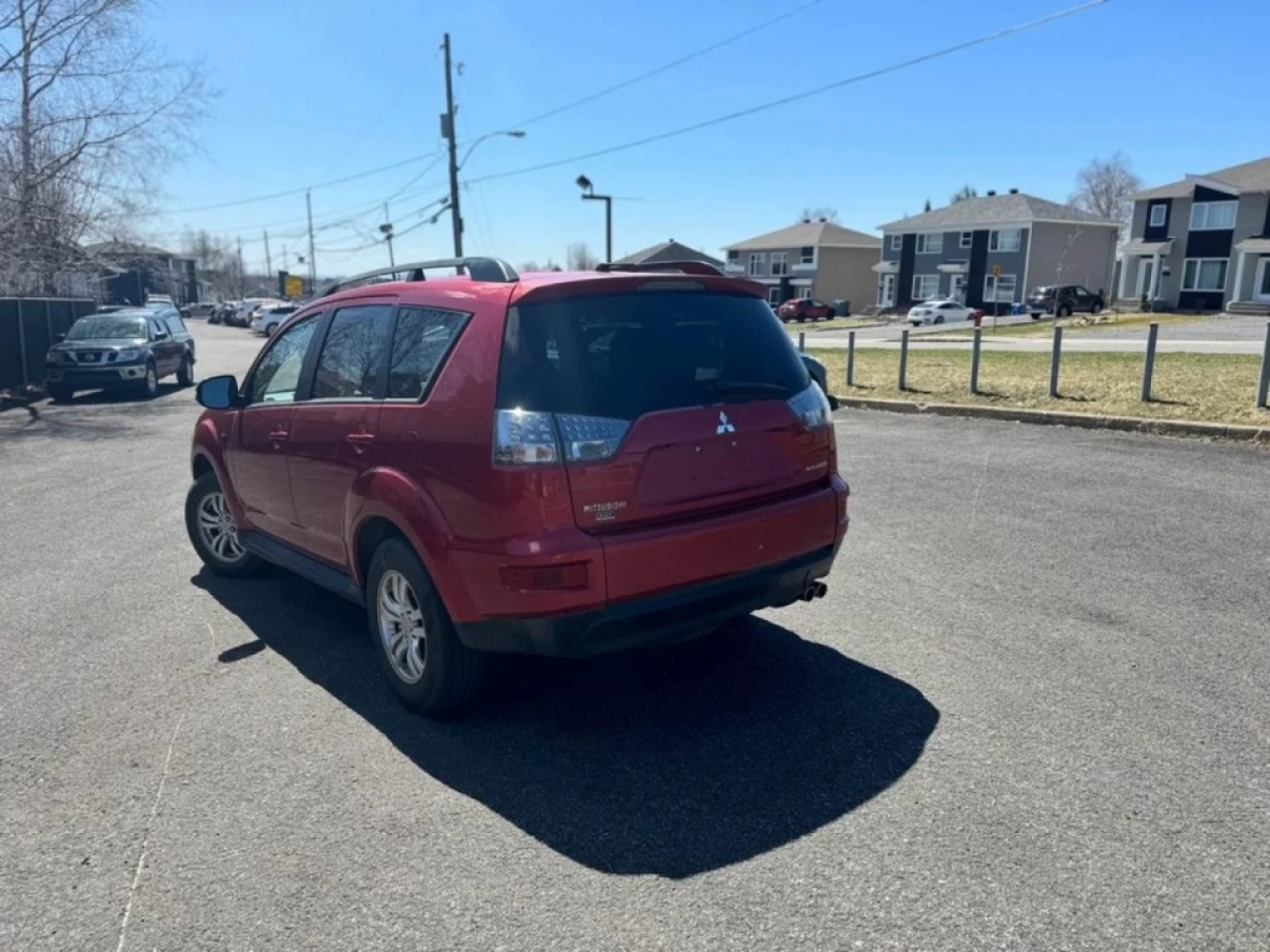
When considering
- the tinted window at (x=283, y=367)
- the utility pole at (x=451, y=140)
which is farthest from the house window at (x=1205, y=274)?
the tinted window at (x=283, y=367)

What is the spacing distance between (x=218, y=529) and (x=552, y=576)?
12.1 ft

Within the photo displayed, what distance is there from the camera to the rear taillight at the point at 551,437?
3.28m

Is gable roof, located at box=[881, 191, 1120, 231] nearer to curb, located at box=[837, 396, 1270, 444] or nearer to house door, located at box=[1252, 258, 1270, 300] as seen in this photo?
house door, located at box=[1252, 258, 1270, 300]

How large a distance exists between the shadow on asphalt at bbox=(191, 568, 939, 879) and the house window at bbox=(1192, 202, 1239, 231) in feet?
175

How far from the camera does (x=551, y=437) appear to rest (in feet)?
10.8

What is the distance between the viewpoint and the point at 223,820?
10.3 ft

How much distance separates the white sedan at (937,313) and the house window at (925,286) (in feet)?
45.1

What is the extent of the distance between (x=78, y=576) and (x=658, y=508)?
4.67 m

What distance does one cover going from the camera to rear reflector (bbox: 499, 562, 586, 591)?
3258 mm

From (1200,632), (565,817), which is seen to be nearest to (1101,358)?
(1200,632)

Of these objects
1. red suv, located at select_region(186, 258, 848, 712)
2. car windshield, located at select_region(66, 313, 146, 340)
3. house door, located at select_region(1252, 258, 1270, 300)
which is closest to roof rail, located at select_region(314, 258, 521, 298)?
red suv, located at select_region(186, 258, 848, 712)

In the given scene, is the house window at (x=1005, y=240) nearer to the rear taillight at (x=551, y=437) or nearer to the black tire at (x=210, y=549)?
the black tire at (x=210, y=549)

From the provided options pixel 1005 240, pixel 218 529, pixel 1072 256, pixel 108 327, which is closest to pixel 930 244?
pixel 1005 240

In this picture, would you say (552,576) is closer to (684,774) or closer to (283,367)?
(684,774)
